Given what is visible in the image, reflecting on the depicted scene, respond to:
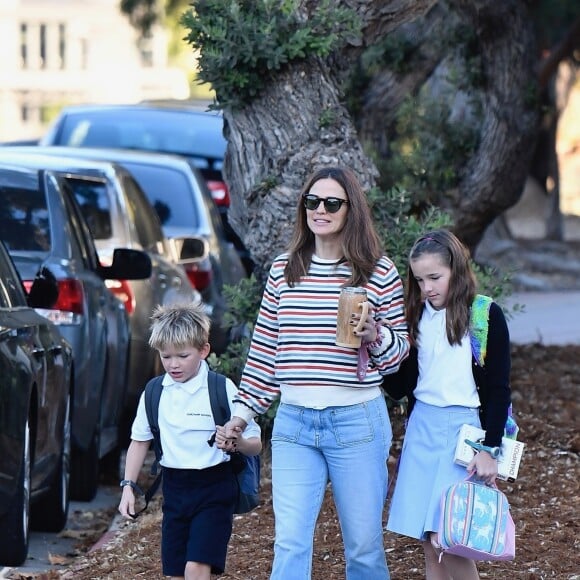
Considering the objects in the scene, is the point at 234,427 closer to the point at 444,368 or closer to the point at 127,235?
the point at 444,368

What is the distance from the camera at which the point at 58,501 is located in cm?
723

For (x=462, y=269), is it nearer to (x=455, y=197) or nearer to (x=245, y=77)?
(x=245, y=77)

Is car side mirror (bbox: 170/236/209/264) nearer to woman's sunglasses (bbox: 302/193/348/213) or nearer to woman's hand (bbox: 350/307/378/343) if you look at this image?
woman's sunglasses (bbox: 302/193/348/213)

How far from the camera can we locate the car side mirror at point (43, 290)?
288 inches

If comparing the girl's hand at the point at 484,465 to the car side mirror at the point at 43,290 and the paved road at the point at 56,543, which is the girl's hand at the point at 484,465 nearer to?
the paved road at the point at 56,543

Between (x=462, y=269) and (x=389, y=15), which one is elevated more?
(x=389, y=15)

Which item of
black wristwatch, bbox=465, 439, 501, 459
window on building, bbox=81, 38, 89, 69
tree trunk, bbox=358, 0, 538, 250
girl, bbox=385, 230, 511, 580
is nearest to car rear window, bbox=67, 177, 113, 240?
tree trunk, bbox=358, 0, 538, 250

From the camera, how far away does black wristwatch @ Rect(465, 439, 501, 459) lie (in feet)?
15.8

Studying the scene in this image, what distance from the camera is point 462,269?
493 cm

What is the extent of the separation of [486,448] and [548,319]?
37.0 ft

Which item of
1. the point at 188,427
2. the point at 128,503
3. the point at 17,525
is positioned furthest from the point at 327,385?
the point at 17,525

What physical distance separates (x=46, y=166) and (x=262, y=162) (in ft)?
6.82

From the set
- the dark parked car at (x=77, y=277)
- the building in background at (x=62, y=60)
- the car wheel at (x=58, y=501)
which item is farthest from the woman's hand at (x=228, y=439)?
the building in background at (x=62, y=60)

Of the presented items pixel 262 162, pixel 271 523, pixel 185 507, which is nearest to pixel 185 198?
pixel 262 162
